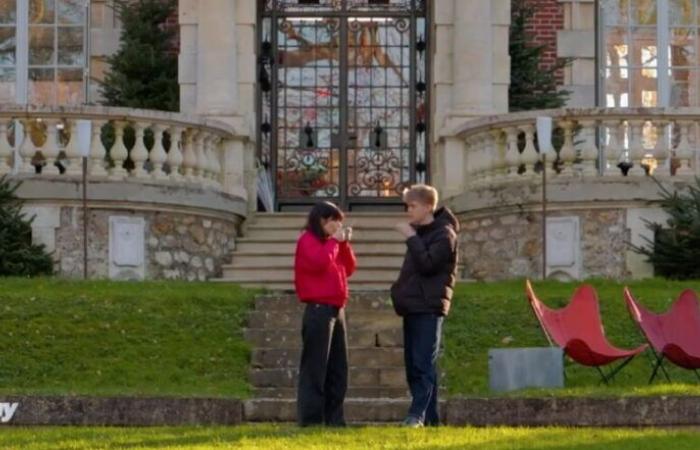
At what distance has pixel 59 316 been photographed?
16531mm

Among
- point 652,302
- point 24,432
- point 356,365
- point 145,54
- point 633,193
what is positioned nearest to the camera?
point 24,432

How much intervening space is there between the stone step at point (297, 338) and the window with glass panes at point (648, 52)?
278 inches

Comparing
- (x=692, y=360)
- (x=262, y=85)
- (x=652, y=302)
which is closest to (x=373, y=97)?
(x=262, y=85)

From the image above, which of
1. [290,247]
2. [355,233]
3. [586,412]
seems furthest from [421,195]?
[355,233]

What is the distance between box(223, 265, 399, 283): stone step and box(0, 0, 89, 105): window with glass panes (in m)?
3.58

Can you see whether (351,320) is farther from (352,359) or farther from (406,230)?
(406,230)

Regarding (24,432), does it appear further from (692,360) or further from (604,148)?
(604,148)

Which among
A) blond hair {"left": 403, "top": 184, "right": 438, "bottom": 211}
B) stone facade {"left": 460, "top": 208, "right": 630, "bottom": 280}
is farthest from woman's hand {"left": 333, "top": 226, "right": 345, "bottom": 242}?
stone facade {"left": 460, "top": 208, "right": 630, "bottom": 280}

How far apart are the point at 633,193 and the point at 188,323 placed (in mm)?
4935

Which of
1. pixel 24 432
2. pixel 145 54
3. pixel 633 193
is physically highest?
pixel 145 54

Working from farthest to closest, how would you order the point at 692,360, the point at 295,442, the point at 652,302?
the point at 652,302
the point at 692,360
the point at 295,442

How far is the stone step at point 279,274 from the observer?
1973 cm

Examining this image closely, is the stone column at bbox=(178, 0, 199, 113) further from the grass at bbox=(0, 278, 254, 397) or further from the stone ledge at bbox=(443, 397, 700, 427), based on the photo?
the stone ledge at bbox=(443, 397, 700, 427)

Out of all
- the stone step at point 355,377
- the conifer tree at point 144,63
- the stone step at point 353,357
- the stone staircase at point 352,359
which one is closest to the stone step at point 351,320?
the stone staircase at point 352,359
